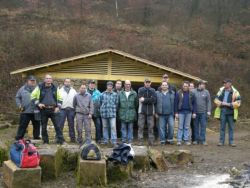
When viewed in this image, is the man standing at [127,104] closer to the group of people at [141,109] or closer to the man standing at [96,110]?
the group of people at [141,109]

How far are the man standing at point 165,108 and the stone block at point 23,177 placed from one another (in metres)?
5.66

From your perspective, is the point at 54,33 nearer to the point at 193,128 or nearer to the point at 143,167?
the point at 193,128

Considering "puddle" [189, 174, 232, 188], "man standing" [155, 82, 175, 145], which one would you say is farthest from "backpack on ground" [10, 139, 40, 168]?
"man standing" [155, 82, 175, 145]

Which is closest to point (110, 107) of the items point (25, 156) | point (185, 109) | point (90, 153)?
point (185, 109)

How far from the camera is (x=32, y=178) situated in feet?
23.2

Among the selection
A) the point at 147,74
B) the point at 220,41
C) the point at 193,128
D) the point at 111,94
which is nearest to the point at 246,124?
the point at 147,74

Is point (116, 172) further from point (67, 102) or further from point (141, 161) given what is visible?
point (67, 102)

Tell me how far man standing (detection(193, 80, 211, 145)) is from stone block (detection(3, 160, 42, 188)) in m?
6.41

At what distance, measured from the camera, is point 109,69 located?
15.7m

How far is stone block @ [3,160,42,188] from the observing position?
696cm

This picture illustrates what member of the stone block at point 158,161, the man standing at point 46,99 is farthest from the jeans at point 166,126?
the stone block at point 158,161

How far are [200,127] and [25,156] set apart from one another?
6765mm

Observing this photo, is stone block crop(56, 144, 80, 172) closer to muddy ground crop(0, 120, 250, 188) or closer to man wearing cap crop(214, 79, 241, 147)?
muddy ground crop(0, 120, 250, 188)

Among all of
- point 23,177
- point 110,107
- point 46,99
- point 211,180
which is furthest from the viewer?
point 110,107
